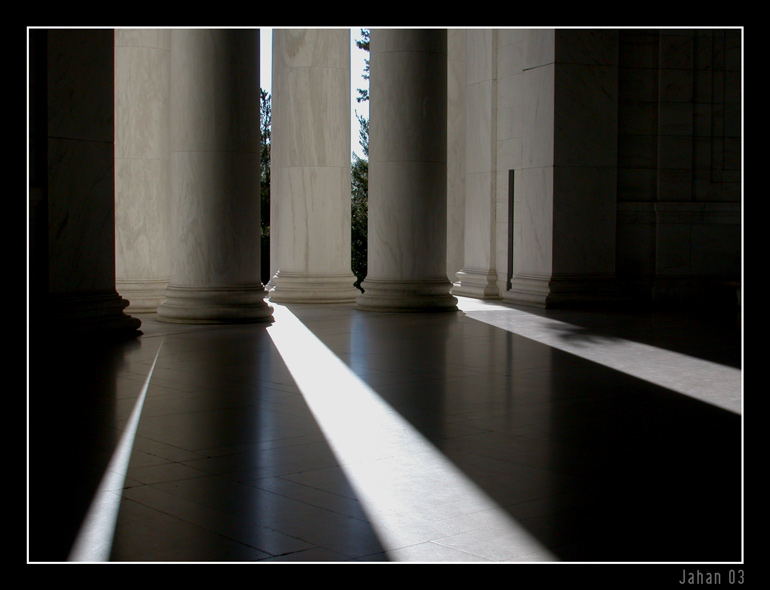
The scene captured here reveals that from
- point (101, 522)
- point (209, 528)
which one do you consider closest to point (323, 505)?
point (209, 528)

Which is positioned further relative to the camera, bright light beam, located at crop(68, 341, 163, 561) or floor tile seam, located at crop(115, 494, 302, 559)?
floor tile seam, located at crop(115, 494, 302, 559)

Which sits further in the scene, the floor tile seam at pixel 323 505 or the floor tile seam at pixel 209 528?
the floor tile seam at pixel 323 505

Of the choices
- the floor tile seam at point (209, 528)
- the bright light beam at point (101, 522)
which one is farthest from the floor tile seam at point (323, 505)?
the bright light beam at point (101, 522)

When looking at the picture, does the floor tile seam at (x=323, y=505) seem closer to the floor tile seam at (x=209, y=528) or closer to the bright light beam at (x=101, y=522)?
the floor tile seam at (x=209, y=528)

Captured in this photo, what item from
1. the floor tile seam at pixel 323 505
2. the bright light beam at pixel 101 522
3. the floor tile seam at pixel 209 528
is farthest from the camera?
the floor tile seam at pixel 323 505

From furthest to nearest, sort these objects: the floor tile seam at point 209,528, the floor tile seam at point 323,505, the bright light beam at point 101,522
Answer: the floor tile seam at point 323,505 < the floor tile seam at point 209,528 < the bright light beam at point 101,522

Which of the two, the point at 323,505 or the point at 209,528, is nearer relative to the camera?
the point at 209,528

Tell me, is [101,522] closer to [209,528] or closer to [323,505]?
[209,528]

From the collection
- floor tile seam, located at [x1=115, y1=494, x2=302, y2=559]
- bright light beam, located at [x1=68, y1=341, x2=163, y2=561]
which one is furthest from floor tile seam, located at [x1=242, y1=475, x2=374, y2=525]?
bright light beam, located at [x1=68, y1=341, x2=163, y2=561]

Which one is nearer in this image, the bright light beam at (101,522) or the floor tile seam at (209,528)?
the bright light beam at (101,522)

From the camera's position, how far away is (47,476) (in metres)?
47.5

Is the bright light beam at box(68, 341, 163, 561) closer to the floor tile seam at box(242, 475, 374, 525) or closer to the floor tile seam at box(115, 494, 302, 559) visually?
the floor tile seam at box(115, 494, 302, 559)
